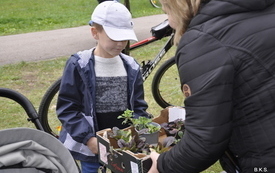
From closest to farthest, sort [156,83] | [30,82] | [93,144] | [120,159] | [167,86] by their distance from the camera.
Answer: [120,159]
[93,144]
[156,83]
[167,86]
[30,82]

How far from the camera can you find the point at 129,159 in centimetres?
201

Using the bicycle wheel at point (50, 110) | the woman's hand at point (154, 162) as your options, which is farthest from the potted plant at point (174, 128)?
the bicycle wheel at point (50, 110)

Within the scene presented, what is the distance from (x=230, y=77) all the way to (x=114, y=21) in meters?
1.20

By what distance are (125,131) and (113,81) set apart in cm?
49

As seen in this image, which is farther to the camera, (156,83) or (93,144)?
(156,83)

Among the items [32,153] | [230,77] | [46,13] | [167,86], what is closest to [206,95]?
[230,77]

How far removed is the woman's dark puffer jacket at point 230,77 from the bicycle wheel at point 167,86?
3229 mm

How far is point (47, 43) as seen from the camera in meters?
10.0

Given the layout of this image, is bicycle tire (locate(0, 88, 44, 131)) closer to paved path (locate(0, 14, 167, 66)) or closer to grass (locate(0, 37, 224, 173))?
grass (locate(0, 37, 224, 173))

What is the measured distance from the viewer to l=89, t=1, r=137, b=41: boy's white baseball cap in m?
2.57

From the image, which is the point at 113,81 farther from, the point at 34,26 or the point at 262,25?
the point at 34,26

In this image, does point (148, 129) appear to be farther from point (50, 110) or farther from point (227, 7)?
point (50, 110)

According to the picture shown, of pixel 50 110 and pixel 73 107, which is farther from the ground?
pixel 73 107

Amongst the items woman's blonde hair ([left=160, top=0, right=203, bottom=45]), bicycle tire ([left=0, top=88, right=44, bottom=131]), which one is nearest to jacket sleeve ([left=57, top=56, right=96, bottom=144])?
bicycle tire ([left=0, top=88, right=44, bottom=131])
